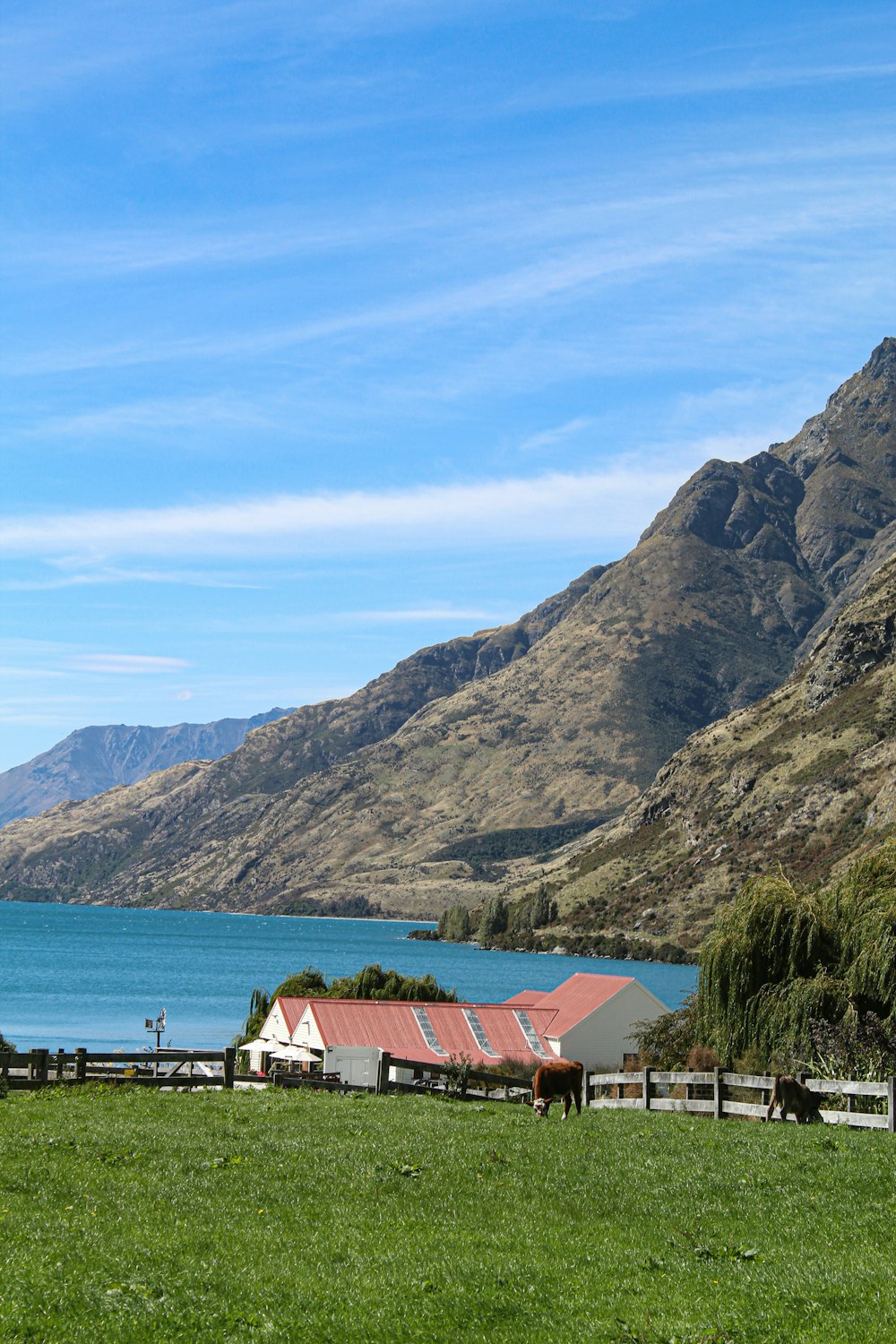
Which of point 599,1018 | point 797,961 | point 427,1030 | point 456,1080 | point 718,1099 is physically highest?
point 797,961

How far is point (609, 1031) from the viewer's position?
6581cm

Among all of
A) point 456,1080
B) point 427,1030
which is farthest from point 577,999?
point 456,1080

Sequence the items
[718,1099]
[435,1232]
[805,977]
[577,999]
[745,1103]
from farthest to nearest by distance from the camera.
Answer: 1. [577,999]
2. [805,977]
3. [745,1103]
4. [718,1099]
5. [435,1232]

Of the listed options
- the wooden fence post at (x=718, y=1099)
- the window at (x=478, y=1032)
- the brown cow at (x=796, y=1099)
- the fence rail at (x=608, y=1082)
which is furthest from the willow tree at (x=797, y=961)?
the window at (x=478, y=1032)

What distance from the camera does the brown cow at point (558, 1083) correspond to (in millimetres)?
26833

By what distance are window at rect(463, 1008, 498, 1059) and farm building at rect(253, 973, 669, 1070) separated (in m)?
0.05

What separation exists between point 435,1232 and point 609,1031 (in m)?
52.3

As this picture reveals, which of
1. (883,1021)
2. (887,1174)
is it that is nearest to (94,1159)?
(887,1174)

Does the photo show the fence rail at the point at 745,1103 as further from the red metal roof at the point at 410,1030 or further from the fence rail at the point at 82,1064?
the red metal roof at the point at 410,1030

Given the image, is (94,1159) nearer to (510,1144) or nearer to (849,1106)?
(510,1144)

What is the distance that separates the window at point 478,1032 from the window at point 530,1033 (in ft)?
7.76

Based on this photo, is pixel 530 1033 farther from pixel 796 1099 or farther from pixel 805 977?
pixel 796 1099

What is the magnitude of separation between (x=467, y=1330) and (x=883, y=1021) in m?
25.5

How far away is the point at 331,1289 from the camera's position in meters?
13.3
